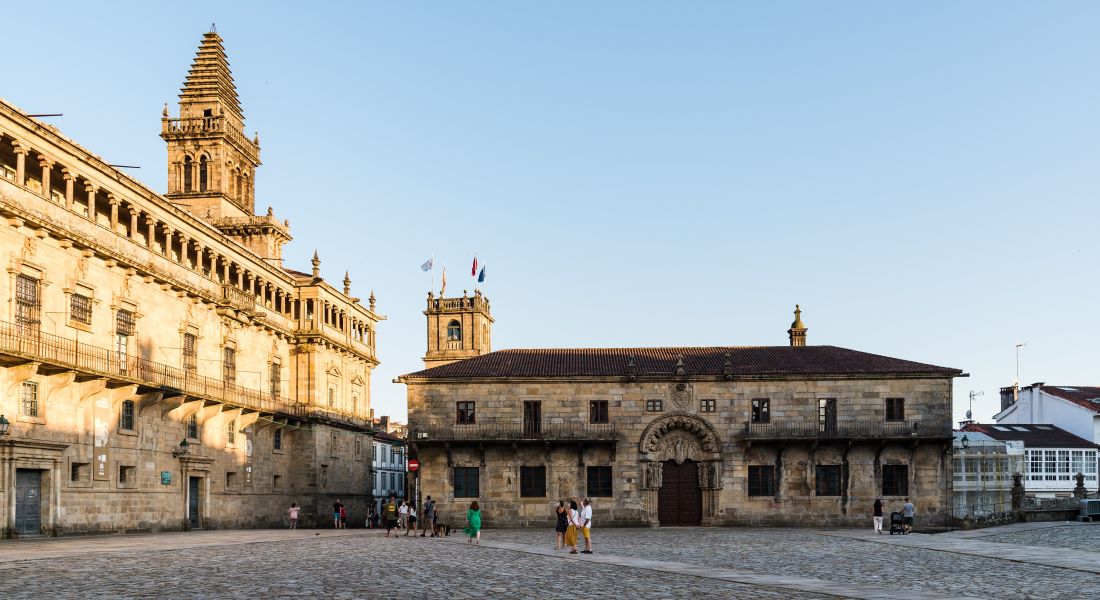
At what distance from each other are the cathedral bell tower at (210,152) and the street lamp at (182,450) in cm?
2016

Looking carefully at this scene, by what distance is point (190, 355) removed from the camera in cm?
4469

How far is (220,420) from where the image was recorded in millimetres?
47250

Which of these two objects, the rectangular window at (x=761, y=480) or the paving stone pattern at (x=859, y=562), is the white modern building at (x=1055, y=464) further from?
the paving stone pattern at (x=859, y=562)

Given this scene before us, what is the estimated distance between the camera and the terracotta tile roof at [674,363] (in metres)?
47.8

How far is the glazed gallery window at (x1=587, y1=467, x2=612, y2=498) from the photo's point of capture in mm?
47719

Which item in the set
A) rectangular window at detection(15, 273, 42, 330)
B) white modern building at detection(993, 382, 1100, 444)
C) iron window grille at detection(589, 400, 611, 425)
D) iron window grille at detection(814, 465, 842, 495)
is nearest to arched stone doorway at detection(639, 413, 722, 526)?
iron window grille at detection(589, 400, 611, 425)

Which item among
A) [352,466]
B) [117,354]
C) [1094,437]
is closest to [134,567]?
[117,354]

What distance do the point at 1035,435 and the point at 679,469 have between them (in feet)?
134

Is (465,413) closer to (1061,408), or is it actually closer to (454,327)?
(454,327)

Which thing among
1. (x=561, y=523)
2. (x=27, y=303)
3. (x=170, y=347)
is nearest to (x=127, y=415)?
(x=170, y=347)

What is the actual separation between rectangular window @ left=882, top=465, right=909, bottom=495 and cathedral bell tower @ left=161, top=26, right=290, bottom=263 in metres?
34.7

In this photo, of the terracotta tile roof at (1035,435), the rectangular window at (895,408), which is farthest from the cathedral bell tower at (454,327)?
the rectangular window at (895,408)

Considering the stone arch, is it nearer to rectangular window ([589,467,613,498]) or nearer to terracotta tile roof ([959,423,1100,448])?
rectangular window ([589,467,613,498])

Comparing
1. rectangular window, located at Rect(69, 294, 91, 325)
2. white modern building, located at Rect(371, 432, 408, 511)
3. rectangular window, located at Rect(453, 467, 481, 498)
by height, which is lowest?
white modern building, located at Rect(371, 432, 408, 511)
